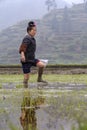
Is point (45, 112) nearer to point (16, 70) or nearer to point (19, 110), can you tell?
point (19, 110)

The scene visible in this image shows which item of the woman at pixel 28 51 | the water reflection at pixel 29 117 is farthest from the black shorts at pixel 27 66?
the water reflection at pixel 29 117

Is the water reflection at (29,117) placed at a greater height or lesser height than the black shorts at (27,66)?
greater

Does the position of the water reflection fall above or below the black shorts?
above

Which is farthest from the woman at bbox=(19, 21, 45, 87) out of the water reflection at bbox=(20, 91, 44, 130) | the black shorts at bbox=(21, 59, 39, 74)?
the water reflection at bbox=(20, 91, 44, 130)

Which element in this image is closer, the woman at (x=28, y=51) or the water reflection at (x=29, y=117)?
the water reflection at (x=29, y=117)

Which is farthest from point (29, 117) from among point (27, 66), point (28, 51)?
point (28, 51)

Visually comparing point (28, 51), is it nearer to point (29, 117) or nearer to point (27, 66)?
point (27, 66)

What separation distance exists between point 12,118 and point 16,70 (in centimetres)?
2230

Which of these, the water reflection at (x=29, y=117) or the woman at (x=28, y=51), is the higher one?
the water reflection at (x=29, y=117)

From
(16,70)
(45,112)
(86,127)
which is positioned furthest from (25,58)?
(16,70)

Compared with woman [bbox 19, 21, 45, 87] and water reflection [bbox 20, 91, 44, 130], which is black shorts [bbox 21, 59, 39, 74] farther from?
water reflection [bbox 20, 91, 44, 130]

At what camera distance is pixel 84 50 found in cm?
19912

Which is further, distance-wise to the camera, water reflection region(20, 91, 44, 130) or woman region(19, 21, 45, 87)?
woman region(19, 21, 45, 87)

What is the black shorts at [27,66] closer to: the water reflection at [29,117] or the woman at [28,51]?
the woman at [28,51]
